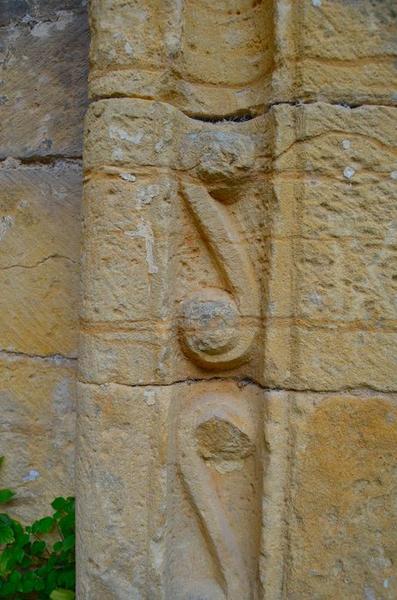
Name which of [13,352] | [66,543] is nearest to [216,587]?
[66,543]

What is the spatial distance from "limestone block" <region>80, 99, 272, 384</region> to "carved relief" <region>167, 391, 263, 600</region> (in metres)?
0.13

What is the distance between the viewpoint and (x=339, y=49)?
1.32 m

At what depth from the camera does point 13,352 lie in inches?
70.0

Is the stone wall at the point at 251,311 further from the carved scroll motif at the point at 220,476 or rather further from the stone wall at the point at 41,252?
the stone wall at the point at 41,252

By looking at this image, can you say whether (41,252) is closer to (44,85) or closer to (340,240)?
(44,85)

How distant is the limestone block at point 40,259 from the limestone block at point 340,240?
79cm

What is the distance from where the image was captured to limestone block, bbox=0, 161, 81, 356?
1.74m

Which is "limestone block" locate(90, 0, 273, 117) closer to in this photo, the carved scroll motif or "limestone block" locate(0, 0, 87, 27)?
"limestone block" locate(0, 0, 87, 27)

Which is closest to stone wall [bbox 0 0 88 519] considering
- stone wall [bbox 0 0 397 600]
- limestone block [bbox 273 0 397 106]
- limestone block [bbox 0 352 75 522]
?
limestone block [bbox 0 352 75 522]

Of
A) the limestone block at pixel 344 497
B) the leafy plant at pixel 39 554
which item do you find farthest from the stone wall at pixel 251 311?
the leafy plant at pixel 39 554

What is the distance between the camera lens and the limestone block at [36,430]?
174 cm

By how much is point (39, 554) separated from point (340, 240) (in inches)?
57.0

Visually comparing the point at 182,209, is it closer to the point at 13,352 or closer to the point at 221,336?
the point at 221,336

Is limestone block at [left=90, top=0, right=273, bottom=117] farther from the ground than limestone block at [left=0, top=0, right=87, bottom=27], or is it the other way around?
limestone block at [left=0, top=0, right=87, bottom=27]
